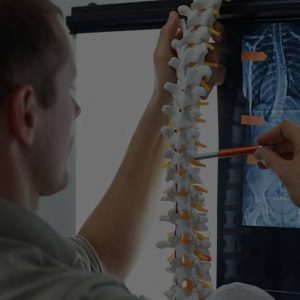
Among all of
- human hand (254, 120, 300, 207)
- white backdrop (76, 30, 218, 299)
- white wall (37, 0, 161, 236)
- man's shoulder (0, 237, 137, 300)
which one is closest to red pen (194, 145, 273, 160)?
human hand (254, 120, 300, 207)

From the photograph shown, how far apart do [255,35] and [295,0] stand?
71 millimetres

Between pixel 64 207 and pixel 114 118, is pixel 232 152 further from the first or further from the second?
pixel 64 207

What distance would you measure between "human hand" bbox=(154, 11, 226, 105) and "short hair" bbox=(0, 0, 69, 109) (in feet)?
0.84

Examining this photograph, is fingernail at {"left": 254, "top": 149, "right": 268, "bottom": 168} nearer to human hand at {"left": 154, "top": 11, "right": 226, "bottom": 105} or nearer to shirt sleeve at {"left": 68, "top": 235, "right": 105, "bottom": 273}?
human hand at {"left": 154, "top": 11, "right": 226, "bottom": 105}

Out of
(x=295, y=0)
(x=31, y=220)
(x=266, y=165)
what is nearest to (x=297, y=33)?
(x=295, y=0)

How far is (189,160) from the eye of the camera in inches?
27.7

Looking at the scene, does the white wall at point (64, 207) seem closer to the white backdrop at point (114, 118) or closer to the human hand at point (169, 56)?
the white backdrop at point (114, 118)

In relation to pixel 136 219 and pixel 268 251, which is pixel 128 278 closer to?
pixel 136 219

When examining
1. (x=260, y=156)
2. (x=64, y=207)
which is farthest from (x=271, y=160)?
(x=64, y=207)

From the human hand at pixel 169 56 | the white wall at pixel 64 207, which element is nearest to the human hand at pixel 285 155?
the human hand at pixel 169 56

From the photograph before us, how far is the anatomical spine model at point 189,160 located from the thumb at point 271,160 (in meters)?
0.08

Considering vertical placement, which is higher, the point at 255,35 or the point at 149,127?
the point at 255,35

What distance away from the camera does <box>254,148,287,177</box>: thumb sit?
0.69 meters

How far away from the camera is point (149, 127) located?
0.88 metres
